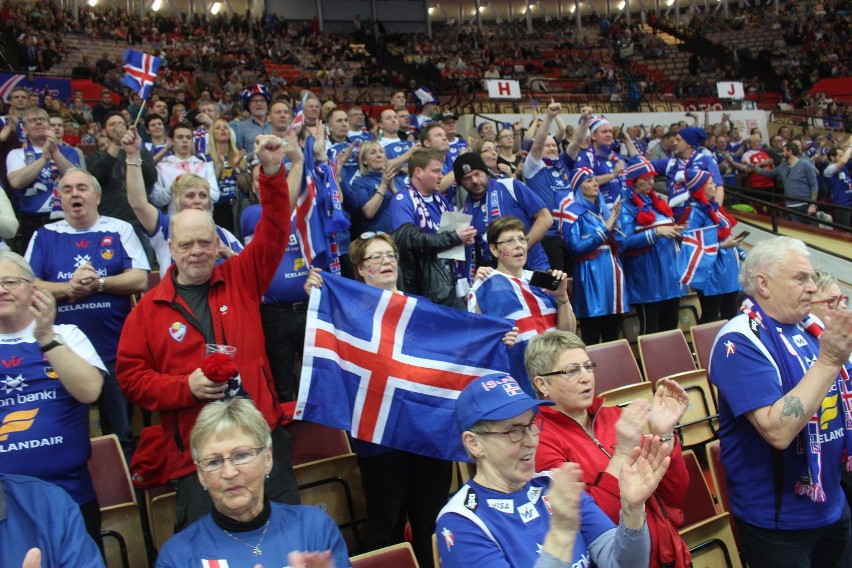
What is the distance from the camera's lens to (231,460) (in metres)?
2.26

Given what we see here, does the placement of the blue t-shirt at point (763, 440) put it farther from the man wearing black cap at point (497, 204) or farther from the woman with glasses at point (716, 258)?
the woman with glasses at point (716, 258)

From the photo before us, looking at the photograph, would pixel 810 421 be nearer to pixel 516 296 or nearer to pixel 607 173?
pixel 516 296

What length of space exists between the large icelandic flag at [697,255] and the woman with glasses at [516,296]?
2751 mm

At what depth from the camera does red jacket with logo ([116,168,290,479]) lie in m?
2.70

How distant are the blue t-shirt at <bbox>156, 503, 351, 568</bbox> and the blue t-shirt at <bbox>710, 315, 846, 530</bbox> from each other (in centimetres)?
145

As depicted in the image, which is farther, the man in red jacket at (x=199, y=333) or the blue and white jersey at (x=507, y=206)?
the blue and white jersey at (x=507, y=206)

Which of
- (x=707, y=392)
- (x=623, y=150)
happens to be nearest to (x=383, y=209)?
(x=707, y=392)

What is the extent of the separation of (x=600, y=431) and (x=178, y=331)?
63.4 inches

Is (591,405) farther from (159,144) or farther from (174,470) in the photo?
(159,144)

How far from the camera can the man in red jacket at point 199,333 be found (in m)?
2.66

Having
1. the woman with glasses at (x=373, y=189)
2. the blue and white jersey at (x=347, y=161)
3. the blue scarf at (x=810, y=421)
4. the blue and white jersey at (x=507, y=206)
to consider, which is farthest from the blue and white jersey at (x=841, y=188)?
the blue scarf at (x=810, y=421)

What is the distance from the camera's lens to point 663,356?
481cm

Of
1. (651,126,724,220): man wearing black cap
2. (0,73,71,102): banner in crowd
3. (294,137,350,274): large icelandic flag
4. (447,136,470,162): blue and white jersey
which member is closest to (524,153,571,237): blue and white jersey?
(651,126,724,220): man wearing black cap

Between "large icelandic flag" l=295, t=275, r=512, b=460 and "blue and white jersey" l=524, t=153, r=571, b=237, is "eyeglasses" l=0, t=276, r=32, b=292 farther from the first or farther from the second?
"blue and white jersey" l=524, t=153, r=571, b=237
